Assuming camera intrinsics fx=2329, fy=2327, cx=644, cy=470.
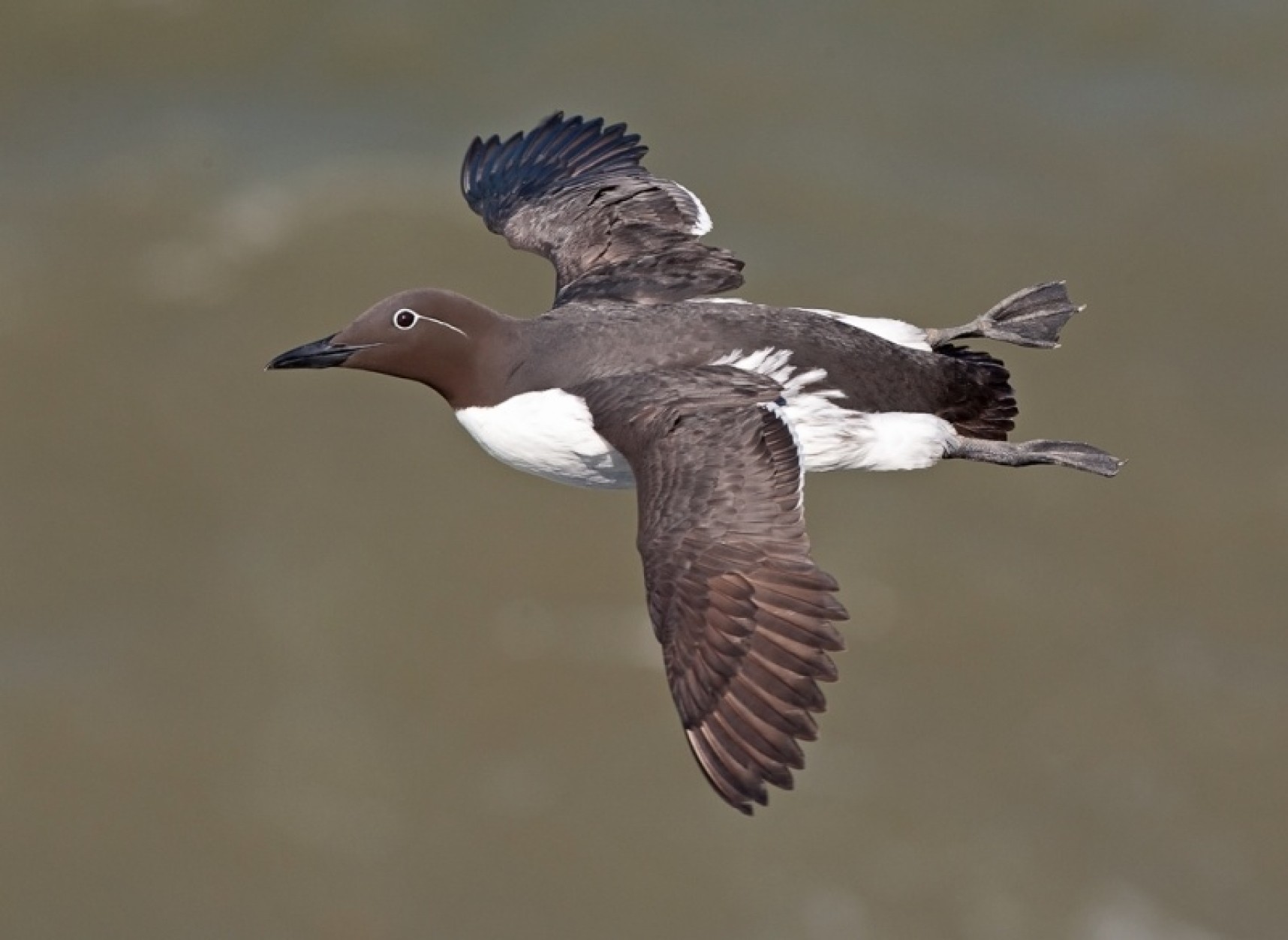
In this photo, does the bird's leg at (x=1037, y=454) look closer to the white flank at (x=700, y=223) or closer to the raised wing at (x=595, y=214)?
the raised wing at (x=595, y=214)

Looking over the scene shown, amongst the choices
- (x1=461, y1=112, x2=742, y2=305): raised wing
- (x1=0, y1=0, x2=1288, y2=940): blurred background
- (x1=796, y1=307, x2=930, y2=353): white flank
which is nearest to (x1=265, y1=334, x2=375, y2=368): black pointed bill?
(x1=461, y1=112, x2=742, y2=305): raised wing

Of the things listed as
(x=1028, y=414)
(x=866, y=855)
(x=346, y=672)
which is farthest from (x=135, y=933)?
(x=1028, y=414)

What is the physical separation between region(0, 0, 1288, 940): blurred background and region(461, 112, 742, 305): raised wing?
383 centimetres

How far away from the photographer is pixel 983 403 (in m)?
8.77

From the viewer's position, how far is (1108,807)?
13.1 metres

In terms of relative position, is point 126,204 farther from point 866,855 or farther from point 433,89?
point 866,855

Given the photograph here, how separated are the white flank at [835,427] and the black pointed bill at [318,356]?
1301mm

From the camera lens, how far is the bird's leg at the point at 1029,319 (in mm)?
9445

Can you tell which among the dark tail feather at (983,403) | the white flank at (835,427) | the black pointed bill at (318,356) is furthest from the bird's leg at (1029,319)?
the black pointed bill at (318,356)

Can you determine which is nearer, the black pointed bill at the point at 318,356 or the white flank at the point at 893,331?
the black pointed bill at the point at 318,356

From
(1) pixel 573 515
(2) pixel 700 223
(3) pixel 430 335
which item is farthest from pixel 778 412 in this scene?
(1) pixel 573 515

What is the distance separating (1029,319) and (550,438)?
8.11 ft

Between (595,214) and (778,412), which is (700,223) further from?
(778,412)

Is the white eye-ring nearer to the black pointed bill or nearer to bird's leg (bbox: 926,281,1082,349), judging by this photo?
the black pointed bill
